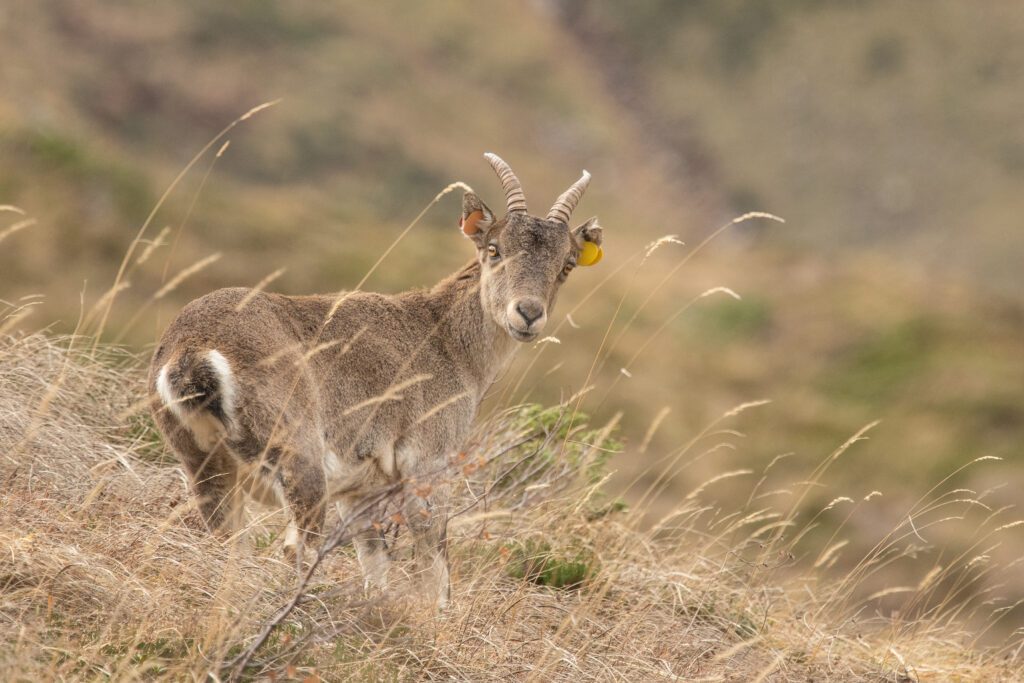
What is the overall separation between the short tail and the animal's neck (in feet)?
7.57

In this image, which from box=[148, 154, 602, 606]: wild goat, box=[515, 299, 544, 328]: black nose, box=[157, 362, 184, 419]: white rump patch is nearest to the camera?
box=[157, 362, 184, 419]: white rump patch

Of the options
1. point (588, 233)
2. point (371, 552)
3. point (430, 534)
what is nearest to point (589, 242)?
point (588, 233)

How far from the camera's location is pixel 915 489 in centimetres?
2441

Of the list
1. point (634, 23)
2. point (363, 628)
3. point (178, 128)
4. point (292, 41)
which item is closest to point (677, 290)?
point (178, 128)

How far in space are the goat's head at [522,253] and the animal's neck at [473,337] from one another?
0.34 feet

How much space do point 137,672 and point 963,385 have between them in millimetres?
27085

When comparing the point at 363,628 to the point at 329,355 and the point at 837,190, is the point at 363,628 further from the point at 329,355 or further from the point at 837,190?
the point at 837,190

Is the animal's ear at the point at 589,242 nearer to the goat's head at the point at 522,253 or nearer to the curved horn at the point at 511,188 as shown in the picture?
the goat's head at the point at 522,253

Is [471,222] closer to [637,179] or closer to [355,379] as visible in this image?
[355,379]

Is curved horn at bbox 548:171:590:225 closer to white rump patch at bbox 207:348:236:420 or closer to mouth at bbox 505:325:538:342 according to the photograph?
mouth at bbox 505:325:538:342

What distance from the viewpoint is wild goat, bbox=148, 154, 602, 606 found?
608 cm

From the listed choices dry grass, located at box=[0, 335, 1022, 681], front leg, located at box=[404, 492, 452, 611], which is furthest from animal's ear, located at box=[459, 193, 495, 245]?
front leg, located at box=[404, 492, 452, 611]

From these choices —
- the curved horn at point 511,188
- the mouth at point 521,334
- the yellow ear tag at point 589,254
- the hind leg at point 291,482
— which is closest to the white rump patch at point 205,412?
the hind leg at point 291,482

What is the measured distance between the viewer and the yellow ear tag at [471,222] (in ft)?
27.4
